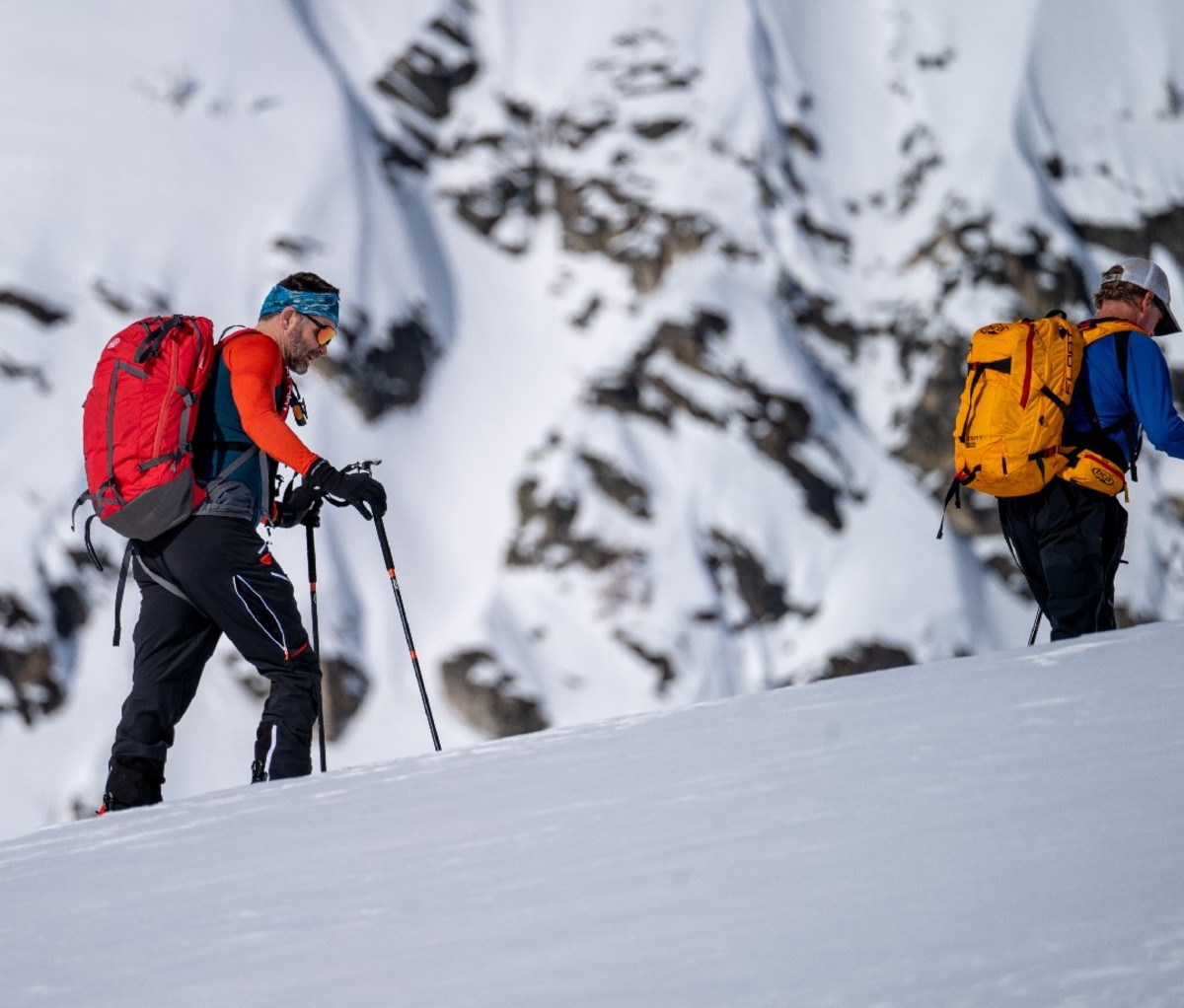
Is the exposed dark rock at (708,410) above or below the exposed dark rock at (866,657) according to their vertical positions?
above

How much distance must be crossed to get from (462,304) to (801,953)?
39.1 m

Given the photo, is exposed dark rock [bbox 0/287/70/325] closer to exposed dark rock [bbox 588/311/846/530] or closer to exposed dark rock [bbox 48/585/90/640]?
exposed dark rock [bbox 48/585/90/640]

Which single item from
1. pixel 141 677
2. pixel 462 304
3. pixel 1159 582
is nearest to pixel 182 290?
pixel 462 304

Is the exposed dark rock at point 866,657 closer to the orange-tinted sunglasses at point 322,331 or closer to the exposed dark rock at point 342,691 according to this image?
the exposed dark rock at point 342,691

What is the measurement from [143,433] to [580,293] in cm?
3671

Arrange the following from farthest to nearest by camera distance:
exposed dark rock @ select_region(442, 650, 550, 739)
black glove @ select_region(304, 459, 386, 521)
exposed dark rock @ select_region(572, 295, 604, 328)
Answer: exposed dark rock @ select_region(572, 295, 604, 328) → exposed dark rock @ select_region(442, 650, 550, 739) → black glove @ select_region(304, 459, 386, 521)

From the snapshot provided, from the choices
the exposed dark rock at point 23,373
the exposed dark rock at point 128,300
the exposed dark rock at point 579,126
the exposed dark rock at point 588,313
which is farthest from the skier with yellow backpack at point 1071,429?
the exposed dark rock at point 579,126

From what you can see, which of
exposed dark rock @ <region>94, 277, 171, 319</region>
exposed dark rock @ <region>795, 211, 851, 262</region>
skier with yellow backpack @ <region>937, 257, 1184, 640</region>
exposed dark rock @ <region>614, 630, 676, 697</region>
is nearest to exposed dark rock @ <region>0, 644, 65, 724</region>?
exposed dark rock @ <region>94, 277, 171, 319</region>

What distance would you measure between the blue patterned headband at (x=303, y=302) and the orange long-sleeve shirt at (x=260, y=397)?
25cm

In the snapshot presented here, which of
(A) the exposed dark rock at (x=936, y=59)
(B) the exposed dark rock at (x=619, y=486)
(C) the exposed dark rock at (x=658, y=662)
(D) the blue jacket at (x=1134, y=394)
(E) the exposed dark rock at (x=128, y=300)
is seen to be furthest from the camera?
(A) the exposed dark rock at (x=936, y=59)

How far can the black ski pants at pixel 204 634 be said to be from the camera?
444cm

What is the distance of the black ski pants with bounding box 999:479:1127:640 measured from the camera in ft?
16.4

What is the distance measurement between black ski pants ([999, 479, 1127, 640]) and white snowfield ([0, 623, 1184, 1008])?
1.60 meters

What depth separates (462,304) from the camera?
1574 inches
